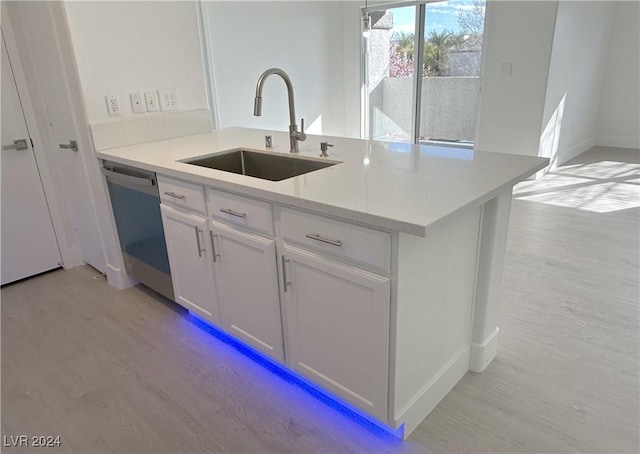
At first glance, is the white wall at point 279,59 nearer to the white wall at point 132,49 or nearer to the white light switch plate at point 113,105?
the white wall at point 132,49

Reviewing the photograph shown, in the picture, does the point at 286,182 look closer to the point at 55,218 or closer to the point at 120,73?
the point at 120,73

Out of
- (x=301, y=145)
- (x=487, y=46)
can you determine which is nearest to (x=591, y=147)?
(x=487, y=46)

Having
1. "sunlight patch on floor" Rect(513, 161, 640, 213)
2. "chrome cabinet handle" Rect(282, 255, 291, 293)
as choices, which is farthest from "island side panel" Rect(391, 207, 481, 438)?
"sunlight patch on floor" Rect(513, 161, 640, 213)

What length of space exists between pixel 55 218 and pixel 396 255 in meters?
2.64

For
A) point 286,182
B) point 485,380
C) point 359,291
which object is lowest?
point 485,380

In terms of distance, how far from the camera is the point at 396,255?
1.26 metres

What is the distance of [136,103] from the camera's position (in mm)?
2535

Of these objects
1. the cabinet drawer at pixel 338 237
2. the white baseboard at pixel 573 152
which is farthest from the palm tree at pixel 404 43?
the cabinet drawer at pixel 338 237

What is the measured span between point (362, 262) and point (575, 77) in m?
4.94

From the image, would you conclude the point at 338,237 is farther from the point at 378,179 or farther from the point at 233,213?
the point at 233,213

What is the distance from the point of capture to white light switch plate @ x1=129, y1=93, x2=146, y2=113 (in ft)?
8.25

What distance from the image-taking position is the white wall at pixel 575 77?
4.44 meters

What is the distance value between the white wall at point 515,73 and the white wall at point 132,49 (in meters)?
3.28

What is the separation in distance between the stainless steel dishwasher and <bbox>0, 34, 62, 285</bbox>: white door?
2.31ft
